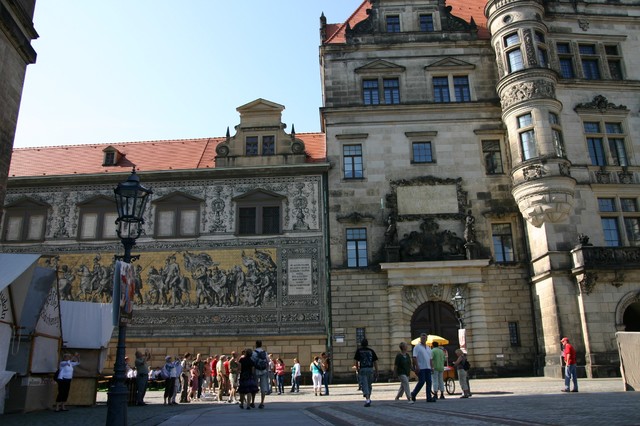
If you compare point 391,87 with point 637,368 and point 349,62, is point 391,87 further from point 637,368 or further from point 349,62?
point 637,368

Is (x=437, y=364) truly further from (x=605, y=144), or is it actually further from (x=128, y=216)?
(x=605, y=144)

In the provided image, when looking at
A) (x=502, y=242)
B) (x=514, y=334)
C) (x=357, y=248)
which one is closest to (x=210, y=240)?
(x=357, y=248)

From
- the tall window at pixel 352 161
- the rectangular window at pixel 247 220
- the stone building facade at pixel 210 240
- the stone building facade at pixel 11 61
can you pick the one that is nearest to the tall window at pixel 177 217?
the stone building facade at pixel 210 240

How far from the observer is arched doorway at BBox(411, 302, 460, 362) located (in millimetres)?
22203

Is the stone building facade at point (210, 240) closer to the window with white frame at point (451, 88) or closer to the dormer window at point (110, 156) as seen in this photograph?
the dormer window at point (110, 156)

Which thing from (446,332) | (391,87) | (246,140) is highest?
(391,87)

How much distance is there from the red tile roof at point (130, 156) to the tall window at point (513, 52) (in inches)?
374

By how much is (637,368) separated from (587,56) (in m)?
17.4

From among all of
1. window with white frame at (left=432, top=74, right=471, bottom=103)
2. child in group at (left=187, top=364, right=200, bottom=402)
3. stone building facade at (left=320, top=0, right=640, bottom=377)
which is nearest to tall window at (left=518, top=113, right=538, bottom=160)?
stone building facade at (left=320, top=0, right=640, bottom=377)

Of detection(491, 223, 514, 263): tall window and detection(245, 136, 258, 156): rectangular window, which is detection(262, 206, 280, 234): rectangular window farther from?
detection(491, 223, 514, 263): tall window

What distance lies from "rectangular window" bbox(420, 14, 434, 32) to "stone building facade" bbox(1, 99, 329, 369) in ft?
26.3

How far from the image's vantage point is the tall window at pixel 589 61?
24.9 meters

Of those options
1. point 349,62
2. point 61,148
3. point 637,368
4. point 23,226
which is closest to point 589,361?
point 637,368

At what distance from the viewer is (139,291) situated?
2316 cm
